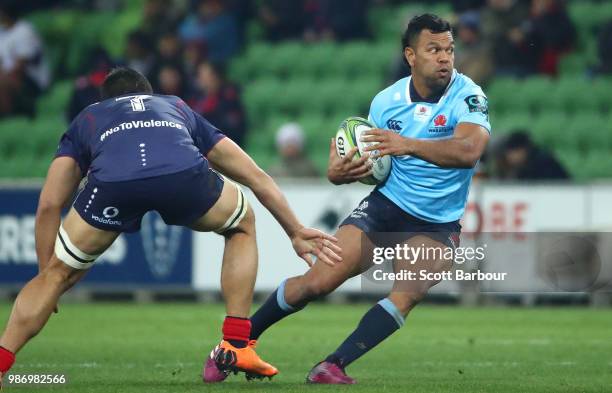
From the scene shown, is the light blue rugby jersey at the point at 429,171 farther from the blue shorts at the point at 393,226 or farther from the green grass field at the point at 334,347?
the green grass field at the point at 334,347

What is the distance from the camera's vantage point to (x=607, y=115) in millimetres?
17734

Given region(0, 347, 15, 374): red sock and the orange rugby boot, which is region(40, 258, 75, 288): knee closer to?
region(0, 347, 15, 374): red sock

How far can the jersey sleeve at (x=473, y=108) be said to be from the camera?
26.2ft

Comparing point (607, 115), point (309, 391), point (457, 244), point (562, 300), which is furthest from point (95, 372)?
point (607, 115)

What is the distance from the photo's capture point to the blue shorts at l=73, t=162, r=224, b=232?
24.4 feet

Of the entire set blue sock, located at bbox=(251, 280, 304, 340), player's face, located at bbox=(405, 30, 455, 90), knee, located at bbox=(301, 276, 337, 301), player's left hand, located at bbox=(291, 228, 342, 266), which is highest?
player's face, located at bbox=(405, 30, 455, 90)

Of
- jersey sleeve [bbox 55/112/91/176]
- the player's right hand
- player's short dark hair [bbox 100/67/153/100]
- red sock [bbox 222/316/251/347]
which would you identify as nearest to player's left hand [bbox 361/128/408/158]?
the player's right hand

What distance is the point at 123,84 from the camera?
7.89 m

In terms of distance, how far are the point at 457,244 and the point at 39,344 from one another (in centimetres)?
412

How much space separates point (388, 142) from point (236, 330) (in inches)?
54.9

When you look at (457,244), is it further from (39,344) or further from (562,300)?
(562,300)

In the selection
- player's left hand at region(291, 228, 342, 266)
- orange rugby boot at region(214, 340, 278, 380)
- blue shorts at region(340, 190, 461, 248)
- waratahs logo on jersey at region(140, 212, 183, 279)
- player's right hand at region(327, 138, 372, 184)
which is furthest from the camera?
waratahs logo on jersey at region(140, 212, 183, 279)

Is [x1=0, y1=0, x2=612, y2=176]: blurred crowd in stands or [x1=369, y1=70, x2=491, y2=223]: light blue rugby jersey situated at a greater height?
[x1=0, y1=0, x2=612, y2=176]: blurred crowd in stands

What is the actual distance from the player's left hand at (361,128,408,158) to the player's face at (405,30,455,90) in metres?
0.59
